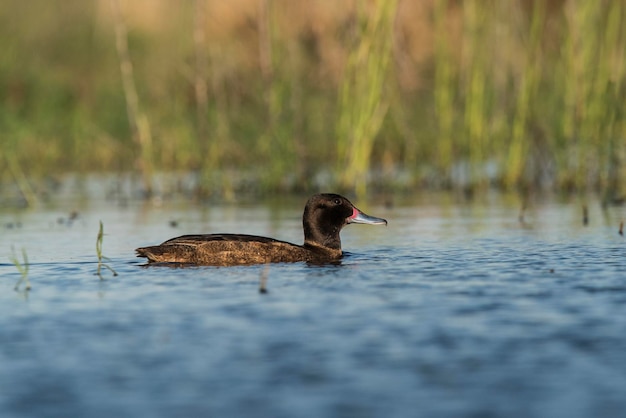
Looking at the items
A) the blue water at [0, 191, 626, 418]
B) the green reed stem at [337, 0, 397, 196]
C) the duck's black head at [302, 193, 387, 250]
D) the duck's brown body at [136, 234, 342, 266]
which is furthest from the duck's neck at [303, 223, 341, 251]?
the green reed stem at [337, 0, 397, 196]

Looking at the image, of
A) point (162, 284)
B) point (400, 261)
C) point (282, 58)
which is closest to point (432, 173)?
point (282, 58)

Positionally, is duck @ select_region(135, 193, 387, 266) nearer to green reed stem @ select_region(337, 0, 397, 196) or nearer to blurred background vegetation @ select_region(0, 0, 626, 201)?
green reed stem @ select_region(337, 0, 397, 196)

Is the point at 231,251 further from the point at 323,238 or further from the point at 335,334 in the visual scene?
the point at 335,334

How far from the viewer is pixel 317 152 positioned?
21031 millimetres

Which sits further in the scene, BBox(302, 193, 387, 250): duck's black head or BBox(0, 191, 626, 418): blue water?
BBox(302, 193, 387, 250): duck's black head

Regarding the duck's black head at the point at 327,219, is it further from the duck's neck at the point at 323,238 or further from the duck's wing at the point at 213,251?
the duck's wing at the point at 213,251

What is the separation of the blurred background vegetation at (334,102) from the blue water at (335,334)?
13.3 feet

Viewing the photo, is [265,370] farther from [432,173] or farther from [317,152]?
[317,152]

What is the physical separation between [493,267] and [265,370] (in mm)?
3565

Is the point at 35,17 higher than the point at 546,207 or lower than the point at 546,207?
higher

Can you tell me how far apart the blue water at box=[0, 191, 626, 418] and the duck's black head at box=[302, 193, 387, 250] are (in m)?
0.33

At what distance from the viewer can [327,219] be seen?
10.4 m

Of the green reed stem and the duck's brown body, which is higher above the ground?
the green reed stem

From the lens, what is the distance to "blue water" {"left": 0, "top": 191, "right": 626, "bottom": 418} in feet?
16.6
